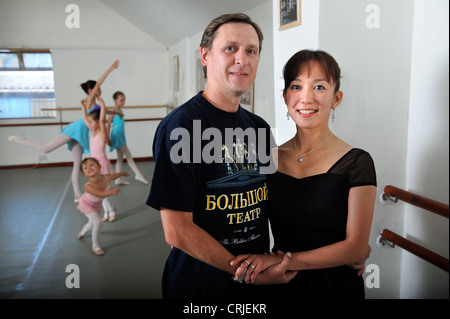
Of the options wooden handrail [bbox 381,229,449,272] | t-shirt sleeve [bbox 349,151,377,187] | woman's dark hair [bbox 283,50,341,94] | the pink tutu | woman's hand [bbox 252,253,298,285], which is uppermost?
woman's dark hair [bbox 283,50,341,94]

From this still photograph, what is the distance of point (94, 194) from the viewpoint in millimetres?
2514

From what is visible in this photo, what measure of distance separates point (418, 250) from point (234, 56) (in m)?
0.91

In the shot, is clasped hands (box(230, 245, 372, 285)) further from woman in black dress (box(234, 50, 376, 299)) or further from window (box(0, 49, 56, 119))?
window (box(0, 49, 56, 119))

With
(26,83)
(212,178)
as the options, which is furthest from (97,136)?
(212,178)

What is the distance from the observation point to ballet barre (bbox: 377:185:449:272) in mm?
1136

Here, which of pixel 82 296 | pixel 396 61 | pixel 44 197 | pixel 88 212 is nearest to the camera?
pixel 396 61

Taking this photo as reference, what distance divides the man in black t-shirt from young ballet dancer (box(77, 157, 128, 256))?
1.62 meters

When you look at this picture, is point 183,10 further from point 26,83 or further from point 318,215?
point 26,83

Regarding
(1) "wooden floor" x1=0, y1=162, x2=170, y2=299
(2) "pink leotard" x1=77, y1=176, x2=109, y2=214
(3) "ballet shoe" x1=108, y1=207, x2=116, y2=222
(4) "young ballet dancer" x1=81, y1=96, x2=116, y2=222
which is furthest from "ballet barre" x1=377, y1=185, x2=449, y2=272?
(3) "ballet shoe" x1=108, y1=207, x2=116, y2=222

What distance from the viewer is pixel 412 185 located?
4.40 feet

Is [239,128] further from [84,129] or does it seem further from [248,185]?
[84,129]

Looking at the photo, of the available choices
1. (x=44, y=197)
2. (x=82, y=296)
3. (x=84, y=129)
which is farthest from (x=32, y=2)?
(x=82, y=296)

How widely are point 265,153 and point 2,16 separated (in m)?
3.94

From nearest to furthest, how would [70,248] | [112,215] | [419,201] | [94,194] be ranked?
[419,201] → [94,194] → [70,248] → [112,215]
